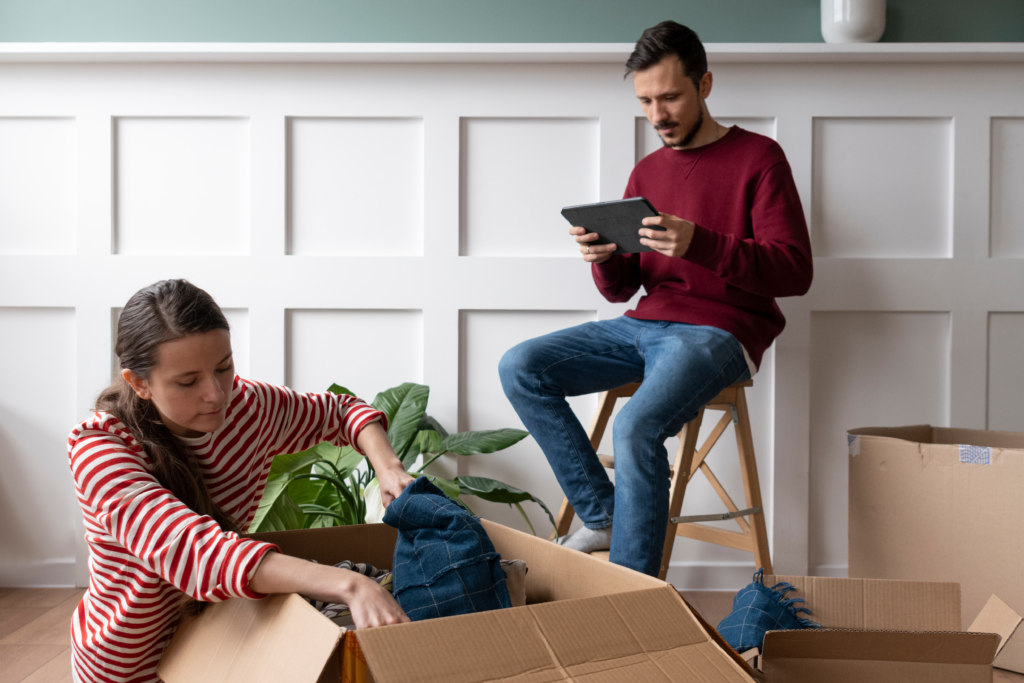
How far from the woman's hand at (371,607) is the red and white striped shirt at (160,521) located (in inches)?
4.0

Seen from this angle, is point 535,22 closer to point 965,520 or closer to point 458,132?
point 458,132

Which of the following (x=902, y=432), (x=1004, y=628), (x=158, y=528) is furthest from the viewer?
(x=902, y=432)

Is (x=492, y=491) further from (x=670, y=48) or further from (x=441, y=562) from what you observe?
(x=670, y=48)

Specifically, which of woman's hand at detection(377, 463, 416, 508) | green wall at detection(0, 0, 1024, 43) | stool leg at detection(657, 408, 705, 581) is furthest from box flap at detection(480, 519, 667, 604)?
green wall at detection(0, 0, 1024, 43)

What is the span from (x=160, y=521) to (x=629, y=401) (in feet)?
2.81

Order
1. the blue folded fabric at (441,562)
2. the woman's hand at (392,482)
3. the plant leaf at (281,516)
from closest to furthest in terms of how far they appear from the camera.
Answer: the blue folded fabric at (441,562)
the woman's hand at (392,482)
the plant leaf at (281,516)

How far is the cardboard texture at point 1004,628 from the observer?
4.01 ft

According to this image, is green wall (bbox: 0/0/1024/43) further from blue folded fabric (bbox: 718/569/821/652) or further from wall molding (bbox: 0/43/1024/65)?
blue folded fabric (bbox: 718/569/821/652)

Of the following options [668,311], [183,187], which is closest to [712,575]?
[668,311]

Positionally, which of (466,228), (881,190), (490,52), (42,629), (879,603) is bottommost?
(42,629)

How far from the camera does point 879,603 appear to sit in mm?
1062

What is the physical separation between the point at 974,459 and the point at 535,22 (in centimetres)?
145

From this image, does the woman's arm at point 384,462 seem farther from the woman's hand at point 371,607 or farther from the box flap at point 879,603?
the box flap at point 879,603

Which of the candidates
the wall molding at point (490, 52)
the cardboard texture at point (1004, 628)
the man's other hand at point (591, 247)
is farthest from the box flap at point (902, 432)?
the wall molding at point (490, 52)
